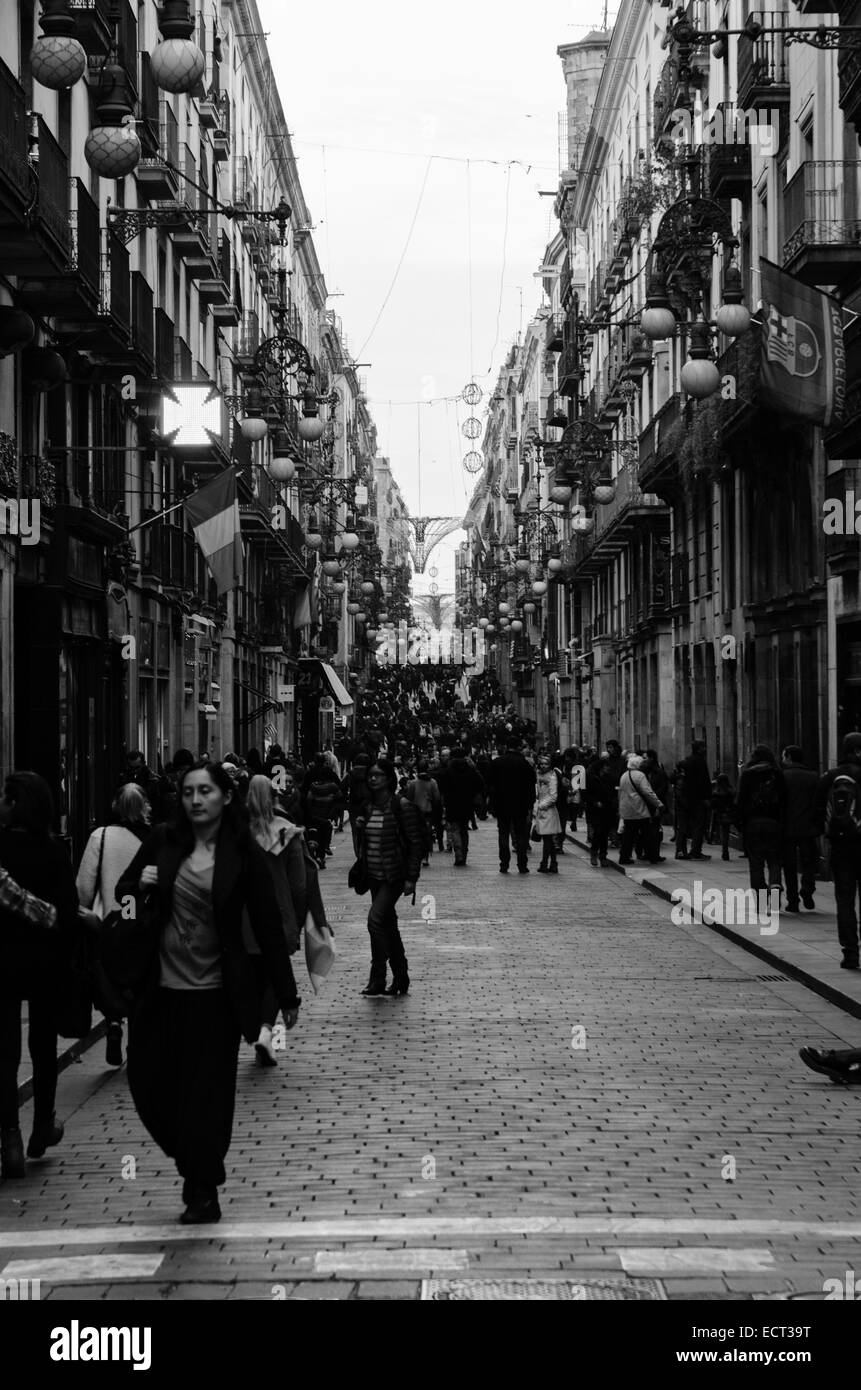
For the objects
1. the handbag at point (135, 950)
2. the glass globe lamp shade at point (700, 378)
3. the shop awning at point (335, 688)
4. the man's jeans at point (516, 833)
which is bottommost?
the man's jeans at point (516, 833)

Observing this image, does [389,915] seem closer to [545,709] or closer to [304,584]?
[304,584]

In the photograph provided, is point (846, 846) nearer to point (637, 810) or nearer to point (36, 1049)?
point (36, 1049)

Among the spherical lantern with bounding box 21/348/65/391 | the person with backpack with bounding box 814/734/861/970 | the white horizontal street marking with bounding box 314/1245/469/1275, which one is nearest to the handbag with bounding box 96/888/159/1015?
the white horizontal street marking with bounding box 314/1245/469/1275

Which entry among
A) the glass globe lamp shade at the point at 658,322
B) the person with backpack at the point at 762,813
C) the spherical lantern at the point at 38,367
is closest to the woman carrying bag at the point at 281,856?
the person with backpack at the point at 762,813

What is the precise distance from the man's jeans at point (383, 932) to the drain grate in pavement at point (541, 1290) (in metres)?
7.38

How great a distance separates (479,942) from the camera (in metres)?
17.6

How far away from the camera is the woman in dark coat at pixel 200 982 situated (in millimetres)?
7250

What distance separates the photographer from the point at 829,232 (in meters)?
22.9

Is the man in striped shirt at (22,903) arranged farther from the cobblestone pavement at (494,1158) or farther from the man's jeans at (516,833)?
the man's jeans at (516,833)

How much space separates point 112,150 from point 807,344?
8083 millimetres

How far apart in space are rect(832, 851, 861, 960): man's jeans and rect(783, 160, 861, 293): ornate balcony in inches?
404

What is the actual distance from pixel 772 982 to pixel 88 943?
19.0 ft

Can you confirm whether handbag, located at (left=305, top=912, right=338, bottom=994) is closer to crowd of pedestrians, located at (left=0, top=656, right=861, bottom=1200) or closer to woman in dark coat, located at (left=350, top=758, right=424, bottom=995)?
crowd of pedestrians, located at (left=0, top=656, right=861, bottom=1200)
